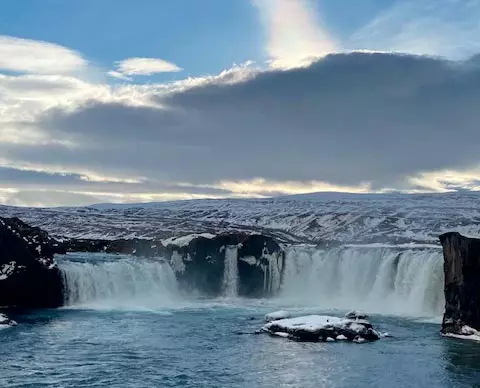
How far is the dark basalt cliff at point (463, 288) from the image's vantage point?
46.8 m

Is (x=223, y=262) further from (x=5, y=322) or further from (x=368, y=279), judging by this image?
(x=5, y=322)

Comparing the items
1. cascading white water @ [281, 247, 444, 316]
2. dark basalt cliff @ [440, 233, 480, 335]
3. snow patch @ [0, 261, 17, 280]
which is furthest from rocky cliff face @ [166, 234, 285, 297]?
dark basalt cliff @ [440, 233, 480, 335]

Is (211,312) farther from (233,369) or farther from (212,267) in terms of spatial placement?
(233,369)

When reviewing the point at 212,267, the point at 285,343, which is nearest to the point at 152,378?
the point at 285,343

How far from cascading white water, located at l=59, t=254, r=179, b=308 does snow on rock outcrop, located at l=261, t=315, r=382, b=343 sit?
75.6 ft

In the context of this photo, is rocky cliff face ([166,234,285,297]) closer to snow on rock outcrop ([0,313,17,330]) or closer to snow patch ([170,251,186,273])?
snow patch ([170,251,186,273])

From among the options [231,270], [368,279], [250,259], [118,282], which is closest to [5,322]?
[118,282]

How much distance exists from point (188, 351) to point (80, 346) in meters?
6.29

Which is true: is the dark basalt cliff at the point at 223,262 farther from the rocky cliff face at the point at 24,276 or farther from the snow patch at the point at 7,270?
the snow patch at the point at 7,270

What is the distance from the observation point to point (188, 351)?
132 ft

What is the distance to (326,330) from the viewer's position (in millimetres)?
45062

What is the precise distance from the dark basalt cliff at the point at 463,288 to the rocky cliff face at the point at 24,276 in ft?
112

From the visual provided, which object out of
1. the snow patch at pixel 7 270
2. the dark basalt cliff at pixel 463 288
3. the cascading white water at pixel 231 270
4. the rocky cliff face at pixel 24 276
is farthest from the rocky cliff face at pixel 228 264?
the dark basalt cliff at pixel 463 288

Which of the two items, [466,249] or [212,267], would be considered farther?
[212,267]
